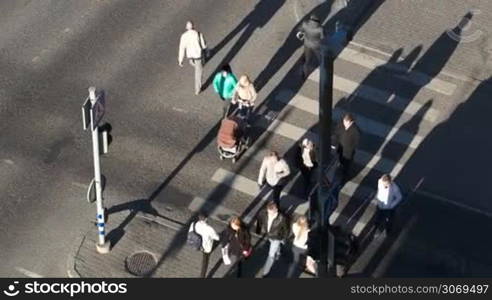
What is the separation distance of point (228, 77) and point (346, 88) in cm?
316

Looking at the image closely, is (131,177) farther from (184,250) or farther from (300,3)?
(300,3)

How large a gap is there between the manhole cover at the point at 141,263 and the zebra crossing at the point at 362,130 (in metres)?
1.58

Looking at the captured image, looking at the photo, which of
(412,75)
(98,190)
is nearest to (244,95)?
(98,190)

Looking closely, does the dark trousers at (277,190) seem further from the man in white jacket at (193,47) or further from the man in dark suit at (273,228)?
the man in white jacket at (193,47)

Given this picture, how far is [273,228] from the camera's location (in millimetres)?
21500

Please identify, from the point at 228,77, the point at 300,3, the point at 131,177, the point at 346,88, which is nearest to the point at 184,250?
the point at 131,177

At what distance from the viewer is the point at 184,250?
22.6m

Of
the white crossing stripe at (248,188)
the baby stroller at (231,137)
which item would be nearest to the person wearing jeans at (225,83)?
the baby stroller at (231,137)

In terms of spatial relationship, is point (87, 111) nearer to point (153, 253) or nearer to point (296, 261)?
point (153, 253)

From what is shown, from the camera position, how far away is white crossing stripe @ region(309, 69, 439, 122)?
25844mm

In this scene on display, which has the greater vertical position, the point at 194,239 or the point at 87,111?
the point at 87,111

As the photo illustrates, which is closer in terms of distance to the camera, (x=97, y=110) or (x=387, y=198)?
(x=97, y=110)

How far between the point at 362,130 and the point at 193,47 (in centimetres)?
407

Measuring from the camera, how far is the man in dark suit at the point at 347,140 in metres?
23.1
